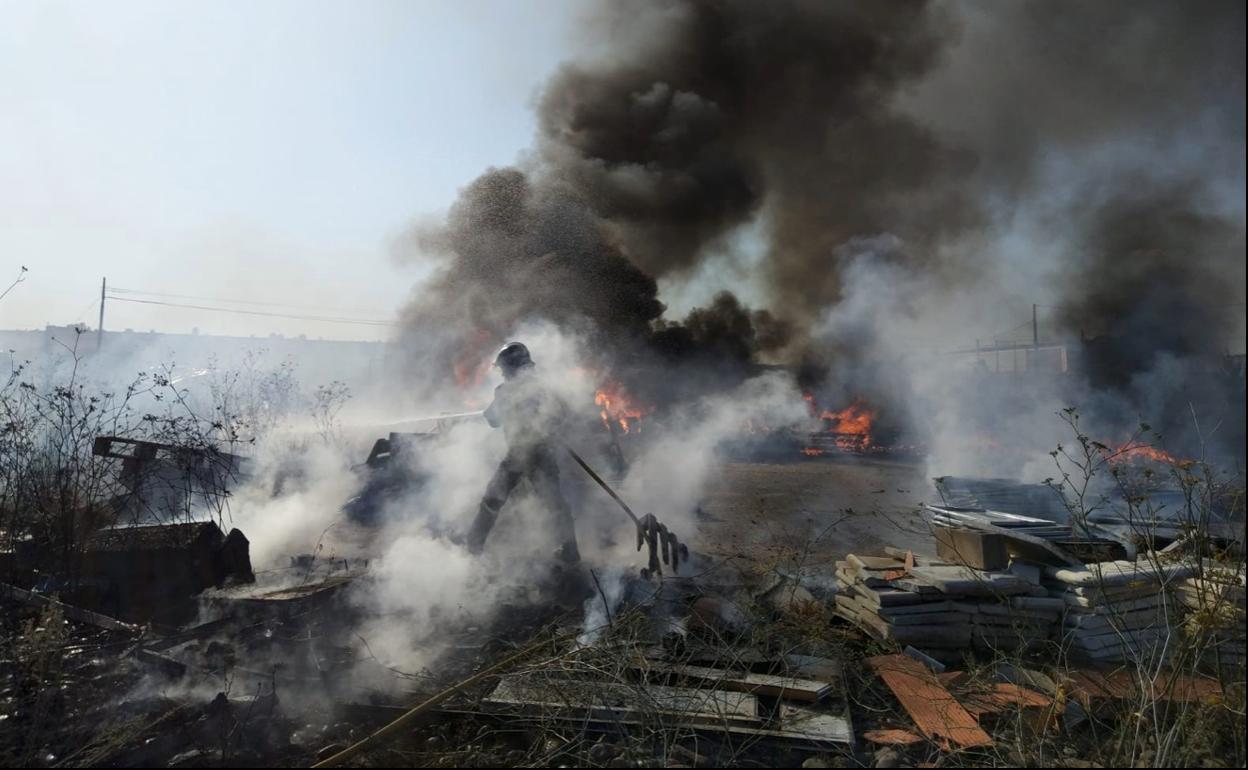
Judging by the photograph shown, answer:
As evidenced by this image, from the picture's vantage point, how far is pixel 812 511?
850 cm

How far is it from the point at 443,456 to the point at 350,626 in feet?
11.7

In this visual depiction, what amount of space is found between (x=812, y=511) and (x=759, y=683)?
5.42 metres

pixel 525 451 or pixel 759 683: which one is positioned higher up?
pixel 525 451

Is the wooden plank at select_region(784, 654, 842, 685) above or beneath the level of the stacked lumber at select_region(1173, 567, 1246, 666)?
beneath

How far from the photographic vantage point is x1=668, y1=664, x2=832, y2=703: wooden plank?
3279 mm

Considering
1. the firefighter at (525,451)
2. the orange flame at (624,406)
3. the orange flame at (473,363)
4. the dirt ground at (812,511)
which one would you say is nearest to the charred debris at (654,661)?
the firefighter at (525,451)

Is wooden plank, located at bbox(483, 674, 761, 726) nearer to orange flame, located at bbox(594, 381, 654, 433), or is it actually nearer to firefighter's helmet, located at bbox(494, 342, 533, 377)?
firefighter's helmet, located at bbox(494, 342, 533, 377)

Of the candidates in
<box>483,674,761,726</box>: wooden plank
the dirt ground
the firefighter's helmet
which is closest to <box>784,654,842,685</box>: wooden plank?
<box>483,674,761,726</box>: wooden plank

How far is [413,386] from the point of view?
57.9 feet

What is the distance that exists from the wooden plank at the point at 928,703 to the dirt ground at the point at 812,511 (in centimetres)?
120

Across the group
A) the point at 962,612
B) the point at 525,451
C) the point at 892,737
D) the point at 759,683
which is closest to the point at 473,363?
the point at 525,451

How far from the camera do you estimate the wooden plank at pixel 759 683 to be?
3.28 m

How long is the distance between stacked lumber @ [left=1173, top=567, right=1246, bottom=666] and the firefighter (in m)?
4.08

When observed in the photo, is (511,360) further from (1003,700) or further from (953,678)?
(1003,700)
